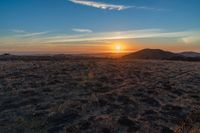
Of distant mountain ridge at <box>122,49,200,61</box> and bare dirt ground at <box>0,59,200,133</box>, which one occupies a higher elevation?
distant mountain ridge at <box>122,49,200,61</box>

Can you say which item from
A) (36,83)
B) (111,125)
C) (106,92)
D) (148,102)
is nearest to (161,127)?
(111,125)

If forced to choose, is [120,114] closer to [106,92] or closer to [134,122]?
[134,122]

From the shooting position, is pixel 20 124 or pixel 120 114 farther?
pixel 120 114

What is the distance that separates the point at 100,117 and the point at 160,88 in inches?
350

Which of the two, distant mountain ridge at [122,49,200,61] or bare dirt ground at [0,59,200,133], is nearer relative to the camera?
bare dirt ground at [0,59,200,133]

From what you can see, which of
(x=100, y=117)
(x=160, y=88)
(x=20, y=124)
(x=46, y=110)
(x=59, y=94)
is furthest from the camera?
(x=160, y=88)

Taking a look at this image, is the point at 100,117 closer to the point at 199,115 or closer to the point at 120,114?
the point at 120,114

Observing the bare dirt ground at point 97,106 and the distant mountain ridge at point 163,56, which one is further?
the distant mountain ridge at point 163,56

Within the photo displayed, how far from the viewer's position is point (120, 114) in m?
15.0

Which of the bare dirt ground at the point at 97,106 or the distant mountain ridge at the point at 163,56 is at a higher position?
the distant mountain ridge at the point at 163,56

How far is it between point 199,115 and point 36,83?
13.2m

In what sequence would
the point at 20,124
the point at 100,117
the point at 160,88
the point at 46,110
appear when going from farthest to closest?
the point at 160,88
the point at 46,110
the point at 100,117
the point at 20,124

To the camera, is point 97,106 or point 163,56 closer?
point 97,106

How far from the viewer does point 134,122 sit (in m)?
13.8
